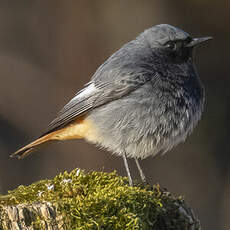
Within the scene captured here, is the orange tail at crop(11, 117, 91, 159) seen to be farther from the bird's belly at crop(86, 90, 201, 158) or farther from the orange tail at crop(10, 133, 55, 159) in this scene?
the bird's belly at crop(86, 90, 201, 158)

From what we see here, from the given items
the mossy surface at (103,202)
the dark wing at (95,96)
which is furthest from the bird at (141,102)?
the mossy surface at (103,202)

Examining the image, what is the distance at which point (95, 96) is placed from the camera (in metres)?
6.31

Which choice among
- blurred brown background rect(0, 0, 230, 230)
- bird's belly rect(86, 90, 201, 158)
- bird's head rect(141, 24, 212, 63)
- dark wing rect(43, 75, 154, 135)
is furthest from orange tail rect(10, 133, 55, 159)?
blurred brown background rect(0, 0, 230, 230)

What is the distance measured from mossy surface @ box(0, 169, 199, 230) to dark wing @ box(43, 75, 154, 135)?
1451mm

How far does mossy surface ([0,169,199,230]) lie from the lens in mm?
3887

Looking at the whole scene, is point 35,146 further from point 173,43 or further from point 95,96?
point 173,43

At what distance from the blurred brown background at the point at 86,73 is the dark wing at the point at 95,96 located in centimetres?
416

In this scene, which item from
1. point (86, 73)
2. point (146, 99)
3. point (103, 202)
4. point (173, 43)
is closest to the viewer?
point (103, 202)

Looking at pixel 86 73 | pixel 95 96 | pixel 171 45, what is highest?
pixel 86 73

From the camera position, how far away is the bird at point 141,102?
591cm

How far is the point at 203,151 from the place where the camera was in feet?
36.5

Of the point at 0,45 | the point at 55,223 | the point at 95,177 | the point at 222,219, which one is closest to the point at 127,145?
the point at 95,177

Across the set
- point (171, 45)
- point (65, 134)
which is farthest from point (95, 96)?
point (171, 45)

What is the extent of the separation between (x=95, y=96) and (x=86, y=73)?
4564 millimetres
